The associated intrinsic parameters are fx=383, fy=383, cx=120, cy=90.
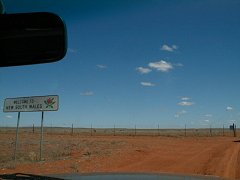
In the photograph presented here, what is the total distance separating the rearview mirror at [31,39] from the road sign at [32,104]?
18.8 meters

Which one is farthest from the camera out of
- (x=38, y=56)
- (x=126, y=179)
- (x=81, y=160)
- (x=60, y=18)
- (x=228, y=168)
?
(x=81, y=160)

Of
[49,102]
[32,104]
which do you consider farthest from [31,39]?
[32,104]

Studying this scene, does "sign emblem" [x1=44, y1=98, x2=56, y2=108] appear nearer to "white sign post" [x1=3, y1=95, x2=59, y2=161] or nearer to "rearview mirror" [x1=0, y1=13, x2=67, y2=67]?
"white sign post" [x1=3, y1=95, x2=59, y2=161]

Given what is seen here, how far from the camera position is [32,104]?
71.9 feet

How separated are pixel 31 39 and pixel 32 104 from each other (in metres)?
20.2

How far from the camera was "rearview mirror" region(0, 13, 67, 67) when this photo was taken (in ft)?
6.93

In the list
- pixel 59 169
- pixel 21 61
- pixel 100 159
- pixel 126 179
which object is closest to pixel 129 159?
pixel 100 159

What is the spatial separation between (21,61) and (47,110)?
63.5 ft

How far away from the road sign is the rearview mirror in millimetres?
Answer: 18804

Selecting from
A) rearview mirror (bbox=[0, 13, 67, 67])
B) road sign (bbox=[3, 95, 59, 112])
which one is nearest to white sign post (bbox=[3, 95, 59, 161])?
road sign (bbox=[3, 95, 59, 112])

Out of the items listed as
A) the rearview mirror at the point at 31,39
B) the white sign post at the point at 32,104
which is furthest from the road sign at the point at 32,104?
the rearview mirror at the point at 31,39

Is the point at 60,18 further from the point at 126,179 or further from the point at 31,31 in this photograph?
the point at 126,179

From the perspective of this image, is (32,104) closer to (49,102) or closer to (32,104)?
(32,104)

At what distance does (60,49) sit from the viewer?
2.27 metres
